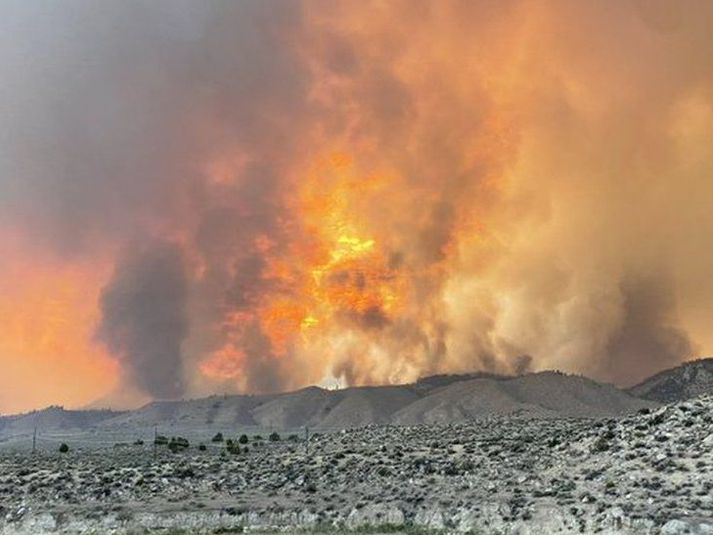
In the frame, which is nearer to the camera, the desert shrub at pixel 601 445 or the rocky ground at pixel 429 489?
the rocky ground at pixel 429 489

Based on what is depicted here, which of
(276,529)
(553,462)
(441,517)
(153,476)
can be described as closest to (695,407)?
(553,462)

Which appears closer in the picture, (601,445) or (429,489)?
Result: (429,489)

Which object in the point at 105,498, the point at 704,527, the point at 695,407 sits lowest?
the point at 704,527

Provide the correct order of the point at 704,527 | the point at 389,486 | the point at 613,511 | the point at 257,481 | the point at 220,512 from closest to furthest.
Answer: the point at 704,527 → the point at 613,511 → the point at 220,512 → the point at 389,486 → the point at 257,481

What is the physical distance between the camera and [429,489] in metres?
59.7

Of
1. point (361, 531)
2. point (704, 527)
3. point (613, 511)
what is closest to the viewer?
point (704, 527)

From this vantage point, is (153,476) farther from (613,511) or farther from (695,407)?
(695,407)

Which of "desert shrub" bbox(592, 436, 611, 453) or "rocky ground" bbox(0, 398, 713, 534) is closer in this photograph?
"rocky ground" bbox(0, 398, 713, 534)

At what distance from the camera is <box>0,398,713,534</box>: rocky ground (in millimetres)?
49844

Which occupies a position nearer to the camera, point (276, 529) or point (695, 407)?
point (276, 529)

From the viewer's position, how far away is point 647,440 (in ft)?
202

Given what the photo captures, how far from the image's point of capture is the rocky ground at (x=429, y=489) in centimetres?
4984

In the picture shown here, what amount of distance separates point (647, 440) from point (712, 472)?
31.4ft

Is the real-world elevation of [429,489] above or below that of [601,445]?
below
